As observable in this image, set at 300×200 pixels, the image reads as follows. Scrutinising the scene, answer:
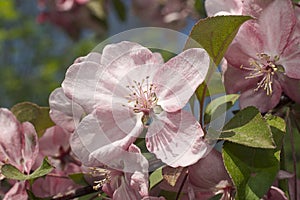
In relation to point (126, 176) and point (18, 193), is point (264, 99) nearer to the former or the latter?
point (126, 176)

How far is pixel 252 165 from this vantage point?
0.73 metres

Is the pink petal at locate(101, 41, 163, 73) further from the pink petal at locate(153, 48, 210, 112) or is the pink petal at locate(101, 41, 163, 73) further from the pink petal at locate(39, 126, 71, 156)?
the pink petal at locate(39, 126, 71, 156)

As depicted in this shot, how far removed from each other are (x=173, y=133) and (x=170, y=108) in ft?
0.10

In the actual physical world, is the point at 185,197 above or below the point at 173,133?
below

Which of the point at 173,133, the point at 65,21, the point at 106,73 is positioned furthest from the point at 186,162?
the point at 65,21

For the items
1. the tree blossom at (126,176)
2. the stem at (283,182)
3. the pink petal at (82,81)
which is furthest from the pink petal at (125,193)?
the stem at (283,182)

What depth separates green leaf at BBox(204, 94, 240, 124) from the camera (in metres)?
0.79

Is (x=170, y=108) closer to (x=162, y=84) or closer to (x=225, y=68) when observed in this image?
(x=162, y=84)

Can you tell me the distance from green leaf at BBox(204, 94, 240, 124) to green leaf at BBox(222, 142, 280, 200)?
0.24ft

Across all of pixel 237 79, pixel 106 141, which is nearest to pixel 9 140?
pixel 106 141

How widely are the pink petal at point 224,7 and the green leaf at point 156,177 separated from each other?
235 mm

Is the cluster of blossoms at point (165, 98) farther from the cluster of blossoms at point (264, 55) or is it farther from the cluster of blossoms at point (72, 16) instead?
the cluster of blossoms at point (72, 16)

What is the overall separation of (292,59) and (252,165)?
0.50 ft

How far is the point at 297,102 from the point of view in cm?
82
